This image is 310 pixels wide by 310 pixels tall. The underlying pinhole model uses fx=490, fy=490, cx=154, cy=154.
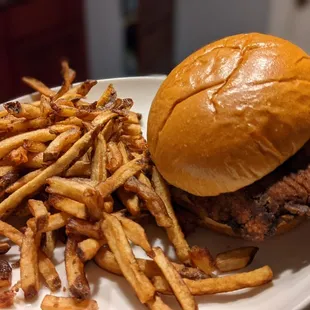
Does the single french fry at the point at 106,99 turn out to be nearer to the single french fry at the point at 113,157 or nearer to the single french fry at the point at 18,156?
the single french fry at the point at 113,157

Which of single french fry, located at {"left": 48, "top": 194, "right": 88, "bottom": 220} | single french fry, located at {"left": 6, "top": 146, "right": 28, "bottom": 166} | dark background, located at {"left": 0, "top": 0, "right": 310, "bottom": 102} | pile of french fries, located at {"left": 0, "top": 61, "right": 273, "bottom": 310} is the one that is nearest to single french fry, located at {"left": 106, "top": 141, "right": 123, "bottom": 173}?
pile of french fries, located at {"left": 0, "top": 61, "right": 273, "bottom": 310}

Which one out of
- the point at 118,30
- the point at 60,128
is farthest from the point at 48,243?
the point at 118,30

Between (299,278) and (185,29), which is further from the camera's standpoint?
(185,29)

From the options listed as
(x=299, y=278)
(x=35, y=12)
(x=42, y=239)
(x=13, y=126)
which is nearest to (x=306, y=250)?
(x=299, y=278)

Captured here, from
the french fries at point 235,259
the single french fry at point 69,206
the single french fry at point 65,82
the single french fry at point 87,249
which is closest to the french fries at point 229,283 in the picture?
the french fries at point 235,259

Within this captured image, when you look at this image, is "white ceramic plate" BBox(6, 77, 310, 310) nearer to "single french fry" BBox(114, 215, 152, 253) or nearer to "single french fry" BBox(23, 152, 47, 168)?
"single french fry" BBox(114, 215, 152, 253)

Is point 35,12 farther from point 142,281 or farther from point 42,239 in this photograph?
point 142,281

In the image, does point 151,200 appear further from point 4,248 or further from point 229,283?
point 4,248
